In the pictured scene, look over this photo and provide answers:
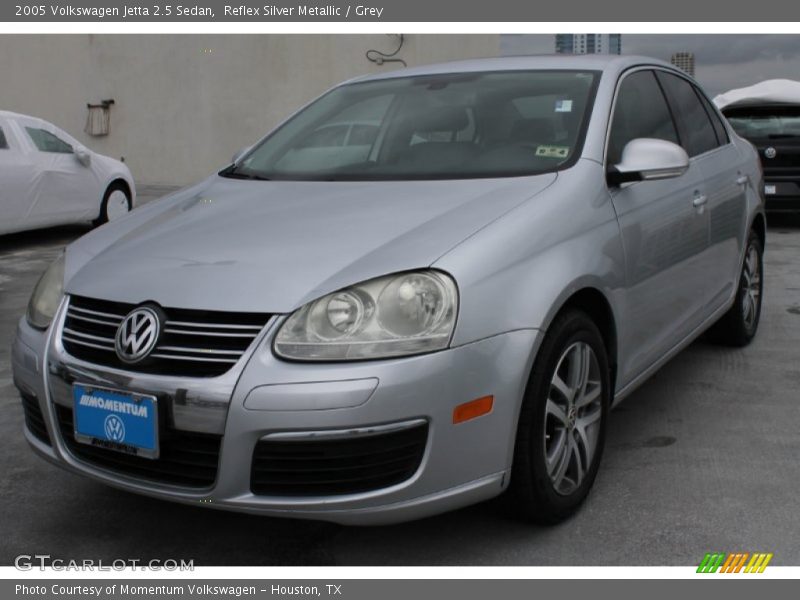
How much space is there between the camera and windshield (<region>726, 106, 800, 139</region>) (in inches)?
377

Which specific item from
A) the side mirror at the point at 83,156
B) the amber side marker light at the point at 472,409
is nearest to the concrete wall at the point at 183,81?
the side mirror at the point at 83,156

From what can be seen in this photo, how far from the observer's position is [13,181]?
29.7ft

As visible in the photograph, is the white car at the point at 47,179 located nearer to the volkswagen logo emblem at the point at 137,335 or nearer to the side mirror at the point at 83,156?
the side mirror at the point at 83,156

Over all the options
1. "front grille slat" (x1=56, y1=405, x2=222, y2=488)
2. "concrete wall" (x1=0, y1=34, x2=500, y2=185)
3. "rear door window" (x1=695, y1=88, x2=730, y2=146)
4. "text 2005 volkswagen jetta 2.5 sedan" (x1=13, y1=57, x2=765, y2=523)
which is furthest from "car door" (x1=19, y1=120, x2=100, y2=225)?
"front grille slat" (x1=56, y1=405, x2=222, y2=488)

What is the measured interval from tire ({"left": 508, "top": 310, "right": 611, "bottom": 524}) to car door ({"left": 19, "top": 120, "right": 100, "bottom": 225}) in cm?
769

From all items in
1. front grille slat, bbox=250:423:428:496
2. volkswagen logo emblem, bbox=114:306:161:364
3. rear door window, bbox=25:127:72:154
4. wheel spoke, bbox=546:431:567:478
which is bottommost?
rear door window, bbox=25:127:72:154

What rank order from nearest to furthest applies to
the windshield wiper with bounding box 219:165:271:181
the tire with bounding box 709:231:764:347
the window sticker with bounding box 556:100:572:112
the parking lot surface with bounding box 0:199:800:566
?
the parking lot surface with bounding box 0:199:800:566
the window sticker with bounding box 556:100:572:112
the windshield wiper with bounding box 219:165:271:181
the tire with bounding box 709:231:764:347

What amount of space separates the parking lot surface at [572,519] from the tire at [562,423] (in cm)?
10

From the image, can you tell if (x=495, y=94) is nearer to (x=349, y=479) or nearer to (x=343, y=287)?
(x=343, y=287)

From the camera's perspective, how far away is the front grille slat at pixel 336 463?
7.80ft

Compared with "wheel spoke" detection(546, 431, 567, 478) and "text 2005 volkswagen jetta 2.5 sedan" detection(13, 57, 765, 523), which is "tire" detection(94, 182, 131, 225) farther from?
"wheel spoke" detection(546, 431, 567, 478)

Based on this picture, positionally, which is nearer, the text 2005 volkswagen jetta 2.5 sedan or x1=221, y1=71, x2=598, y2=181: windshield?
the text 2005 volkswagen jetta 2.5 sedan

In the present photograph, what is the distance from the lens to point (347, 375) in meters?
2.35

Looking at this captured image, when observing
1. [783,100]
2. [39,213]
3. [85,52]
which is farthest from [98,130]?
[783,100]
